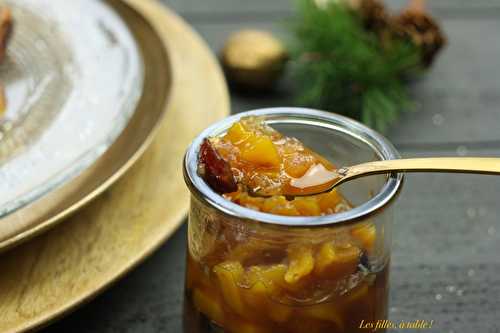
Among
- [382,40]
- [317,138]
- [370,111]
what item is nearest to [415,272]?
[317,138]

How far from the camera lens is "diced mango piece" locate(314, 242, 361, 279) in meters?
0.64

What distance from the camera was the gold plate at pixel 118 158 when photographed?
79 centimetres

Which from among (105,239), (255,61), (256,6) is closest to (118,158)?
(105,239)

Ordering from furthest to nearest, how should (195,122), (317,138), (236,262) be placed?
1. (195,122)
2. (317,138)
3. (236,262)

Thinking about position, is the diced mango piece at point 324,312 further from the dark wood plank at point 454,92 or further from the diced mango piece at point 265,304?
the dark wood plank at point 454,92

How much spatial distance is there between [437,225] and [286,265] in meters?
0.46

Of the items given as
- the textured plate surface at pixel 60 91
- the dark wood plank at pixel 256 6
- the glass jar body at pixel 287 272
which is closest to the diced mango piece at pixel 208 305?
the glass jar body at pixel 287 272

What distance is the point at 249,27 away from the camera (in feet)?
5.24

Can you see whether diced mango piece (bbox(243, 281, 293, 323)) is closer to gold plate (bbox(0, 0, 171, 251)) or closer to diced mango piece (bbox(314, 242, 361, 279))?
diced mango piece (bbox(314, 242, 361, 279))

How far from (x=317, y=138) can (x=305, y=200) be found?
124 millimetres

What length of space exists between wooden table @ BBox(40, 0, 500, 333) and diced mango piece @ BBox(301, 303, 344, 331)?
23 cm

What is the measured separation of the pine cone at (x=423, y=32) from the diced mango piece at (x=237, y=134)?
74 centimetres

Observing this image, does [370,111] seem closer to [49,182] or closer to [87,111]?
[87,111]

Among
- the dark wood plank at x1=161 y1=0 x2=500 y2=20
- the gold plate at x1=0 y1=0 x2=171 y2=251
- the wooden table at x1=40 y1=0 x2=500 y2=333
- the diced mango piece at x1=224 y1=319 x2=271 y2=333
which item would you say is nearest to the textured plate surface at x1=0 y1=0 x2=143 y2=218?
the gold plate at x1=0 y1=0 x2=171 y2=251
